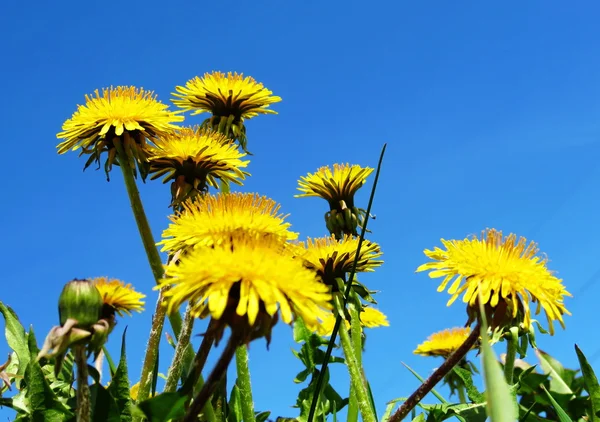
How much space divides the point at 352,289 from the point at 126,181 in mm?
1156

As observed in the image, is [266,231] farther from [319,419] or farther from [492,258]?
[319,419]

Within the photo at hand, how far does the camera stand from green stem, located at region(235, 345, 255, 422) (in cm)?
280

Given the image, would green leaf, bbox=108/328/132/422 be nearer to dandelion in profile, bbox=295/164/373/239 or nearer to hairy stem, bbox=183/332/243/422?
hairy stem, bbox=183/332/243/422

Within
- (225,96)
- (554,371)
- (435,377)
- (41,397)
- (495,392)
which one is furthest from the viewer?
(554,371)

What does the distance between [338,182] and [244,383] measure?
1467 millimetres

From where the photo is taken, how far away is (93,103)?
320 cm

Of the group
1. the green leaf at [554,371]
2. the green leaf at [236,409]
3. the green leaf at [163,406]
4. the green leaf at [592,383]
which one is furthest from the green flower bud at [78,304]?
the green leaf at [554,371]

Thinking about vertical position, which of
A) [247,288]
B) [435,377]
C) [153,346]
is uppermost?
[153,346]

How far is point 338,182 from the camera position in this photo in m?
3.90

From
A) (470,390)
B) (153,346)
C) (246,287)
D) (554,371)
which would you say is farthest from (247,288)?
(554,371)

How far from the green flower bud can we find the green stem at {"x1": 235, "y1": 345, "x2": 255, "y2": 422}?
3.64 feet

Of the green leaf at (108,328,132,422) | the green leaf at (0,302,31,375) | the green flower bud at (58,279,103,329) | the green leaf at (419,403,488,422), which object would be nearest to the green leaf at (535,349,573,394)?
the green leaf at (419,403,488,422)

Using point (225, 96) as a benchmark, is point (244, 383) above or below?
below

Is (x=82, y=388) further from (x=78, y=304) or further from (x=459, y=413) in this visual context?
(x=459, y=413)
